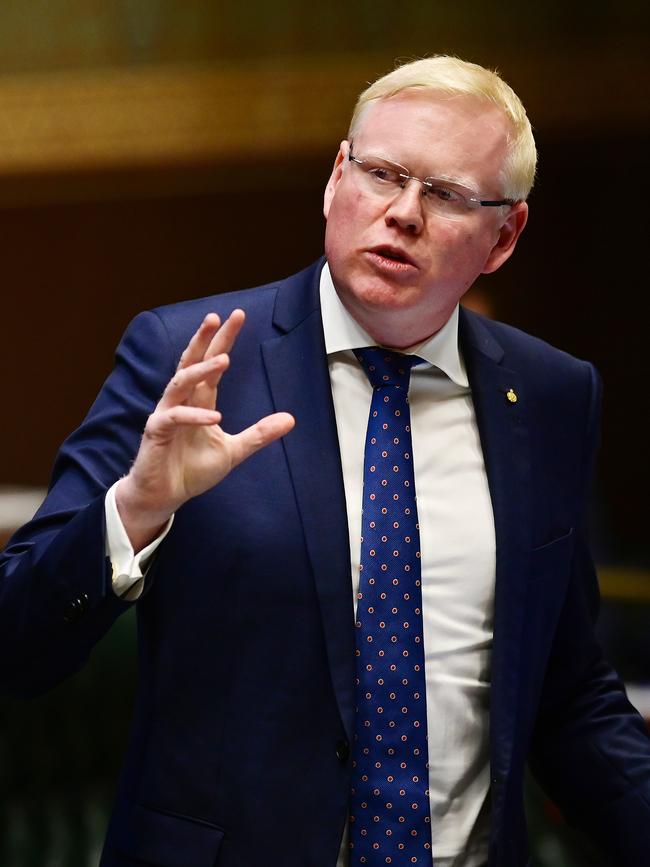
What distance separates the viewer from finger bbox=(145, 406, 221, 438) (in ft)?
4.15

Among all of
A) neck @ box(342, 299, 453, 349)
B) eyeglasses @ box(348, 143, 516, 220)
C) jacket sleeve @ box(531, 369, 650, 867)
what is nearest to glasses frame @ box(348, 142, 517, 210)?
eyeglasses @ box(348, 143, 516, 220)

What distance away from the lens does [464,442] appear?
170 centimetres

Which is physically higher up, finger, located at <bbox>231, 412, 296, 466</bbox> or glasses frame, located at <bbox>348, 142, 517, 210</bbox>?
glasses frame, located at <bbox>348, 142, 517, 210</bbox>

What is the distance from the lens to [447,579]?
1606 mm

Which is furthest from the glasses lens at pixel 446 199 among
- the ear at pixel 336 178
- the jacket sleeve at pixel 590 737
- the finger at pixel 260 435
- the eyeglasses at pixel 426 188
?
the finger at pixel 260 435

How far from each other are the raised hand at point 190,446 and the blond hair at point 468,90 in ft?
1.59

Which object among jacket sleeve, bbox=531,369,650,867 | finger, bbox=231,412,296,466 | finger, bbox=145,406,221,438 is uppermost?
finger, bbox=145,406,221,438

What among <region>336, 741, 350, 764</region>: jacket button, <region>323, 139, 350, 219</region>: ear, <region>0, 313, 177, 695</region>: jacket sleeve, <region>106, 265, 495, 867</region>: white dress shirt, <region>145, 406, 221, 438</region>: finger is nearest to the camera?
<region>145, 406, 221, 438</region>: finger

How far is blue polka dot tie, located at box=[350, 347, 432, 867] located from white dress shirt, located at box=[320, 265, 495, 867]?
1.0 inches

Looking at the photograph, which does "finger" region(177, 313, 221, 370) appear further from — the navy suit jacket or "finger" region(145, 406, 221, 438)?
the navy suit jacket

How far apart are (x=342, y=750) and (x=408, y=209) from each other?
642 mm

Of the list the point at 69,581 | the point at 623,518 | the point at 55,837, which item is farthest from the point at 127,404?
the point at 623,518

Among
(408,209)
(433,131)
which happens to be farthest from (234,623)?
(433,131)

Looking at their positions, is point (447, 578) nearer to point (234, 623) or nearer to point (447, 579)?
point (447, 579)
